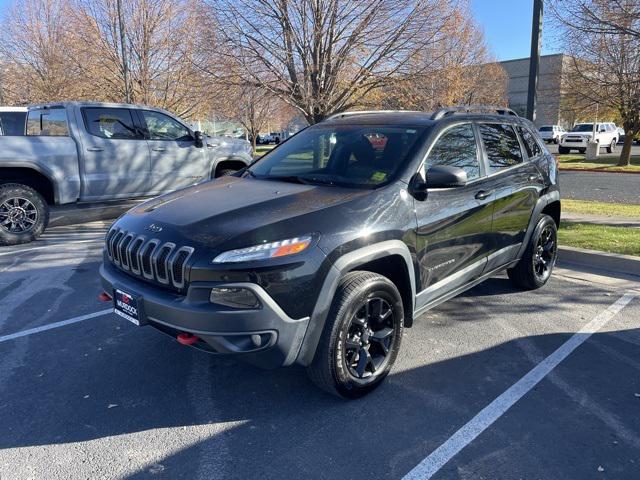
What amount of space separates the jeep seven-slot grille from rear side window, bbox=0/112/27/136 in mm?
10218

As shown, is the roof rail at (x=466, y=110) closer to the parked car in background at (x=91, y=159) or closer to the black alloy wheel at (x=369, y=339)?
the black alloy wheel at (x=369, y=339)

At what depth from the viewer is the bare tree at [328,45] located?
9234mm

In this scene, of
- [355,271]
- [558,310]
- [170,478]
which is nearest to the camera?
[170,478]

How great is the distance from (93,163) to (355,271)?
6.01m

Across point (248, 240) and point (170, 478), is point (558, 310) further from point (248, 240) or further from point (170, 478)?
point (170, 478)

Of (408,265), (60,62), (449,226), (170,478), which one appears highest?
(60,62)

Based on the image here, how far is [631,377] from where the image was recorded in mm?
3479

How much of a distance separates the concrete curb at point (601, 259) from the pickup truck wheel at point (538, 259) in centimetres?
109

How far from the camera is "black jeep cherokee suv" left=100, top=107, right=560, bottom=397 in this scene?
2.71 metres

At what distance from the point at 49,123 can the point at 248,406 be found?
6.63 m

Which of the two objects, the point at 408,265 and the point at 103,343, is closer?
the point at 408,265

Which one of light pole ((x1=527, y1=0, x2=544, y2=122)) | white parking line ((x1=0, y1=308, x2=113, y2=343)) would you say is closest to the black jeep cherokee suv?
white parking line ((x1=0, y1=308, x2=113, y2=343))

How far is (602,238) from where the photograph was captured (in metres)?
6.89

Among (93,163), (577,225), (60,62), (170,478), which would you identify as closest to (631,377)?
(170,478)
